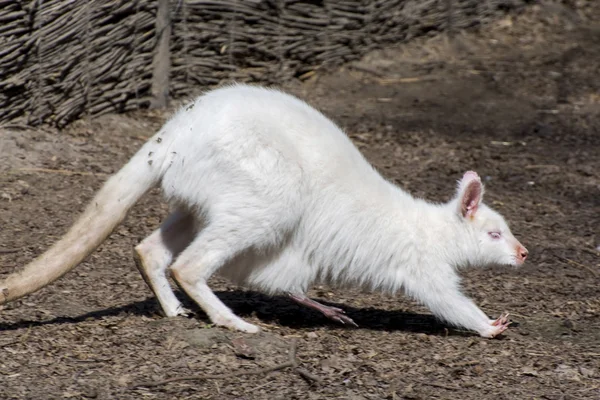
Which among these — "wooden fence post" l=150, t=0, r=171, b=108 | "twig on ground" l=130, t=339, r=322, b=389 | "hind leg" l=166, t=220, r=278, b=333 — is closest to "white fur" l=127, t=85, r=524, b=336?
"hind leg" l=166, t=220, r=278, b=333

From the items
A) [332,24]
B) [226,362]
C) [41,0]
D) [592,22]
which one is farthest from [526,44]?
[226,362]

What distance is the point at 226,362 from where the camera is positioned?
368 centimetres

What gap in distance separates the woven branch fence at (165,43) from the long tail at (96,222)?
2.13 m

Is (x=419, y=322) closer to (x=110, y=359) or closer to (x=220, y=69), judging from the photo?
(x=110, y=359)

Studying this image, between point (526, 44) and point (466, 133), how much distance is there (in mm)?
2529

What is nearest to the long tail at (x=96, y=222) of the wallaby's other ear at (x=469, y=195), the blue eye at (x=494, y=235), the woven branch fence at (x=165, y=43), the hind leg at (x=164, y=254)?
the hind leg at (x=164, y=254)

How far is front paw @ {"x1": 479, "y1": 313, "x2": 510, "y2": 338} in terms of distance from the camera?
163 inches

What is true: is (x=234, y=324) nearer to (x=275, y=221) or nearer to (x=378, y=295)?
(x=275, y=221)

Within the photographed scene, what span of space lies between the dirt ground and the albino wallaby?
21 cm

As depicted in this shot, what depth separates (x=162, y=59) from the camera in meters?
6.97

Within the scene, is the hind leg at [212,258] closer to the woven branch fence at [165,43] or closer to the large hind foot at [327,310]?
the large hind foot at [327,310]

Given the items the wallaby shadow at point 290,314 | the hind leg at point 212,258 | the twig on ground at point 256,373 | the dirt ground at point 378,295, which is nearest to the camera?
the twig on ground at point 256,373

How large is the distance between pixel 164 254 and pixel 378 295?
1.24m

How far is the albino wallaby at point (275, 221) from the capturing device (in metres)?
3.90
